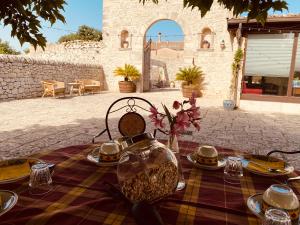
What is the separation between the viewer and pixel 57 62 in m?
10.8

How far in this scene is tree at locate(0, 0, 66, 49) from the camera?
1.57 metres

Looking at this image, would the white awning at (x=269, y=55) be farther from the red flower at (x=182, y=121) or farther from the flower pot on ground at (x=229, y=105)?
the red flower at (x=182, y=121)

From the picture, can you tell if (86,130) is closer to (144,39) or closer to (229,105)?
(229,105)

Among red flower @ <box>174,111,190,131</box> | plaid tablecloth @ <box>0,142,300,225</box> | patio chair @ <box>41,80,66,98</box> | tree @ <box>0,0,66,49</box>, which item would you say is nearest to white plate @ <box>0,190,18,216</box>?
plaid tablecloth @ <box>0,142,300,225</box>

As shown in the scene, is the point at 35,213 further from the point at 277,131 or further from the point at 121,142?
the point at 277,131

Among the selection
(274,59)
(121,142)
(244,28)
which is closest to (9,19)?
(121,142)

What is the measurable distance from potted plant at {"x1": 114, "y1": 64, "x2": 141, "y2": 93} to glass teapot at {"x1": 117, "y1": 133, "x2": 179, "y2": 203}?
11992 millimetres

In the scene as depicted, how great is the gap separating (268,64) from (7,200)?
956cm

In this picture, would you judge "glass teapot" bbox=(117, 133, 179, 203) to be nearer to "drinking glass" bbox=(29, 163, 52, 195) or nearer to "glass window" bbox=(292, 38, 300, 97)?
"drinking glass" bbox=(29, 163, 52, 195)

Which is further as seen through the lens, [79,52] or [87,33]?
[87,33]

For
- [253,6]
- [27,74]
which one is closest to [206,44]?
[27,74]

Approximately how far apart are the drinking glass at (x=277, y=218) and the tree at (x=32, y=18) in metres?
1.69

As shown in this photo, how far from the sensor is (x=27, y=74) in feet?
29.7

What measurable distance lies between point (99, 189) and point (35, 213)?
0.27m
